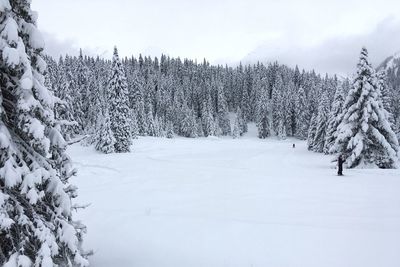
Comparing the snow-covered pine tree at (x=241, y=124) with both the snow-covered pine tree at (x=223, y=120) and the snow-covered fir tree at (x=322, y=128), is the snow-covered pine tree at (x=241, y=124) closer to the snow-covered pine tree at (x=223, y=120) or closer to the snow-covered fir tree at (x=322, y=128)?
the snow-covered pine tree at (x=223, y=120)

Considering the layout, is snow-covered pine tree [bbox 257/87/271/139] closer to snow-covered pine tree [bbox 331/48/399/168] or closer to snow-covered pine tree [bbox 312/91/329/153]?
snow-covered pine tree [bbox 312/91/329/153]

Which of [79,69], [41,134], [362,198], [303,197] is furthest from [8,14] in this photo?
[79,69]

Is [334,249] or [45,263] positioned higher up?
[45,263]

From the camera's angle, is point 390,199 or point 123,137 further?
point 123,137

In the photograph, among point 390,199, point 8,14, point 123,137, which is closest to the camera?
point 8,14

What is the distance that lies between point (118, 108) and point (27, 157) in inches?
1708

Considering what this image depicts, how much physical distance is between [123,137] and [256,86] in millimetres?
103053

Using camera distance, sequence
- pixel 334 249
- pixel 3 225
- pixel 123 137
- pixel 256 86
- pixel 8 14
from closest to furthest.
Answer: pixel 3 225
pixel 8 14
pixel 334 249
pixel 123 137
pixel 256 86

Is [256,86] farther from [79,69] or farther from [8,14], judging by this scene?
[8,14]

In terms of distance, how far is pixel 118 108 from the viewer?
50000mm

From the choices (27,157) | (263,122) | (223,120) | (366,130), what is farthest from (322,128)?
(223,120)

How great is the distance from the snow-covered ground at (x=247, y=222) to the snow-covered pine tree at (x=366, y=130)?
8.47 metres

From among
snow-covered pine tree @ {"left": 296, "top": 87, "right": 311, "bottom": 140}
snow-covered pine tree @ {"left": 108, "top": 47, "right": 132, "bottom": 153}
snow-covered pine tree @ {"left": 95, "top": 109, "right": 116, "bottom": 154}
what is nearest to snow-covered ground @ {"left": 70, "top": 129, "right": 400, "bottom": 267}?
snow-covered pine tree @ {"left": 95, "top": 109, "right": 116, "bottom": 154}

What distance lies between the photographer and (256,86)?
14438cm
